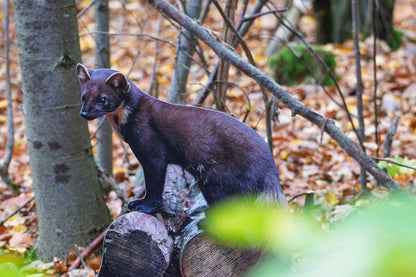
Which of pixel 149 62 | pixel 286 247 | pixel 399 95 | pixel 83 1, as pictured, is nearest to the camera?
pixel 286 247

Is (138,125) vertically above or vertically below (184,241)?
above

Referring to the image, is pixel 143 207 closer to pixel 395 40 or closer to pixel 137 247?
pixel 137 247

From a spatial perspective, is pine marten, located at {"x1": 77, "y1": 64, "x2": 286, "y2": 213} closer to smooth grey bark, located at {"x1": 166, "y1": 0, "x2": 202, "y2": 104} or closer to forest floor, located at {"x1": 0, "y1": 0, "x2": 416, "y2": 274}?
forest floor, located at {"x1": 0, "y1": 0, "x2": 416, "y2": 274}

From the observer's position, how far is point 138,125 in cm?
193

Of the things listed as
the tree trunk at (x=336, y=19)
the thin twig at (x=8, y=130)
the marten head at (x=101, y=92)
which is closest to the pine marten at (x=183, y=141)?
the marten head at (x=101, y=92)

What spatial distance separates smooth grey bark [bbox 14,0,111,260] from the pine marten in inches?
31.2

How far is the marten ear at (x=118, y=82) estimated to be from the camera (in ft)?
6.15

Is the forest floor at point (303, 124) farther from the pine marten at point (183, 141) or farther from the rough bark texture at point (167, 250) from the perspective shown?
the rough bark texture at point (167, 250)

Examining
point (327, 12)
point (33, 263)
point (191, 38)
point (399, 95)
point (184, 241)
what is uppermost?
point (327, 12)

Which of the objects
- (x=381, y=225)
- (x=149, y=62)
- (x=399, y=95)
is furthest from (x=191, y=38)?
(x=149, y=62)

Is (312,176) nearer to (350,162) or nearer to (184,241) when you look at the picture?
(350,162)

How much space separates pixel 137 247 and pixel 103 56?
2210 mm

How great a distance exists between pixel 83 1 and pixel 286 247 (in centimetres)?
905

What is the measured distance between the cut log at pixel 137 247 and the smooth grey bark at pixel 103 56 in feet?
5.33
